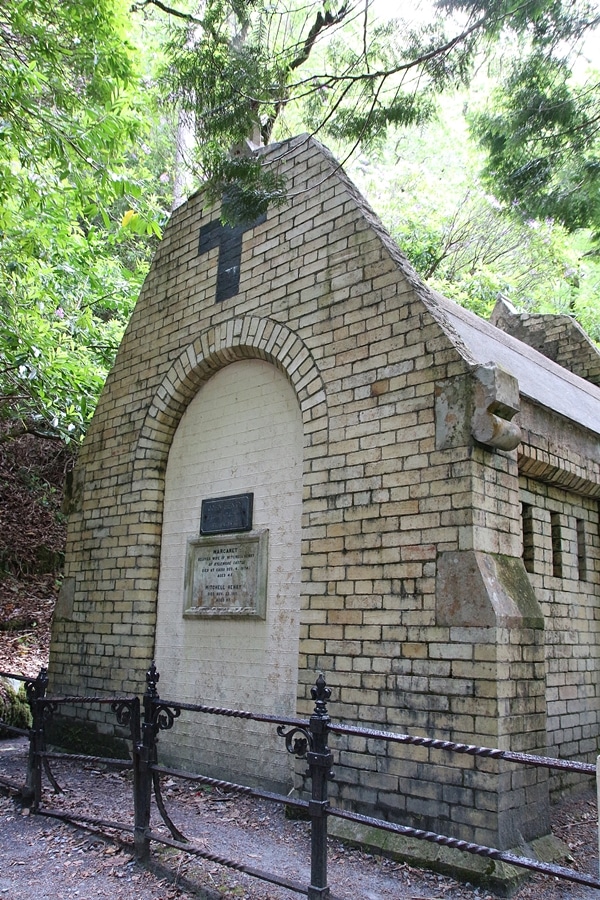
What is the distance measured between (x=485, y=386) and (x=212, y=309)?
336 cm

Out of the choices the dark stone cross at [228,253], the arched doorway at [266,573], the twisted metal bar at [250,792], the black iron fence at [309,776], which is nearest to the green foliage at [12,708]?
the arched doorway at [266,573]

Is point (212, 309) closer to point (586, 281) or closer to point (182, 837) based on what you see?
point (182, 837)

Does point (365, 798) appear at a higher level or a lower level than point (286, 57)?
lower

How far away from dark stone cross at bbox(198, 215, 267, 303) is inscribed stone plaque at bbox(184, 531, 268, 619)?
240 cm

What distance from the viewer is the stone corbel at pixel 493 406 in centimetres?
458

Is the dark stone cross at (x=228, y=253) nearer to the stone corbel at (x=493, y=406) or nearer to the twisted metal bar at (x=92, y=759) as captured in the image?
the stone corbel at (x=493, y=406)

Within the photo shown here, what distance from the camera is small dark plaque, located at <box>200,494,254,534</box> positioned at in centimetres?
624

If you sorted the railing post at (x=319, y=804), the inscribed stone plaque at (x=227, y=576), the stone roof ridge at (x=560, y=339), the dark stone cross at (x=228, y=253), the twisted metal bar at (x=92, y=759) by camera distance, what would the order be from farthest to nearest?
the stone roof ridge at (x=560, y=339)
the dark stone cross at (x=228, y=253)
the inscribed stone plaque at (x=227, y=576)
the twisted metal bar at (x=92, y=759)
the railing post at (x=319, y=804)

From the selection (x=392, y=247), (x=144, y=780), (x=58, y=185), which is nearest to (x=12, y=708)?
(x=144, y=780)

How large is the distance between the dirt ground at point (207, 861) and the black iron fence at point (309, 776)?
0.47 feet

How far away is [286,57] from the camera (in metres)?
4.84

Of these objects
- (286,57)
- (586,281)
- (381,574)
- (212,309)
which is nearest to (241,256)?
(212,309)

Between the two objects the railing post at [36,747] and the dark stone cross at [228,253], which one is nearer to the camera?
the railing post at [36,747]

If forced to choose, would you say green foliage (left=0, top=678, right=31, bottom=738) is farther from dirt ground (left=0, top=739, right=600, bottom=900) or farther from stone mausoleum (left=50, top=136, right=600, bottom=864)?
dirt ground (left=0, top=739, right=600, bottom=900)
